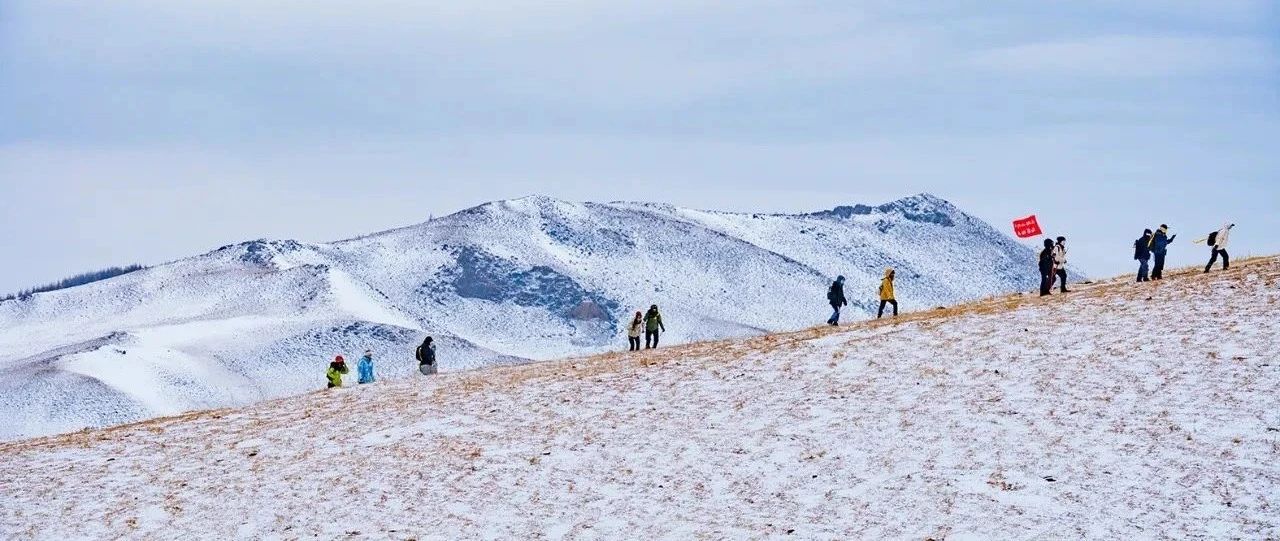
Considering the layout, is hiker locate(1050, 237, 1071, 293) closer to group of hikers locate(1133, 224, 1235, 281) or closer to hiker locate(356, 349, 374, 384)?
group of hikers locate(1133, 224, 1235, 281)

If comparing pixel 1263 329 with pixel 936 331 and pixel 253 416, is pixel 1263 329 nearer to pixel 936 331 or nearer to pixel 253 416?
pixel 936 331

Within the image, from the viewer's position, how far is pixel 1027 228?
5188 cm

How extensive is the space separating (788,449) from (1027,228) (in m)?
24.8

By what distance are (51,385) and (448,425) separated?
397ft

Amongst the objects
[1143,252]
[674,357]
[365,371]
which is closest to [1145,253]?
[1143,252]

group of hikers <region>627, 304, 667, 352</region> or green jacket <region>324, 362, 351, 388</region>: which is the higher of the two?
group of hikers <region>627, 304, 667, 352</region>

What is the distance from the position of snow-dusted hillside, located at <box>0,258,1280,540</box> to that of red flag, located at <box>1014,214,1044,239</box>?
11268 mm

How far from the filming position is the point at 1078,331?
35.8 metres

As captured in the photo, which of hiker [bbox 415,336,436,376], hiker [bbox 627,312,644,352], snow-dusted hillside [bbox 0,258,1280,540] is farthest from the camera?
hiker [bbox 627,312,644,352]

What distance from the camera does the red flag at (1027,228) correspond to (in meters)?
51.5

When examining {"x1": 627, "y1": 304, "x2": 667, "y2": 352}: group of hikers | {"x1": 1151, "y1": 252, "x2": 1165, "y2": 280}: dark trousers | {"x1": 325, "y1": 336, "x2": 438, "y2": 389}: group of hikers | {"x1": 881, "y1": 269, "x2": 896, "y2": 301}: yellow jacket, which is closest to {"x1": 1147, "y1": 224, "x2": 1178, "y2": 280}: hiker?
{"x1": 1151, "y1": 252, "x2": 1165, "y2": 280}: dark trousers

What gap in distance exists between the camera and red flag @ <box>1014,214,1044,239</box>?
51469 mm

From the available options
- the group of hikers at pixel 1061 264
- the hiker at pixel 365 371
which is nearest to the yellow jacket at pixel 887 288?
the group of hikers at pixel 1061 264

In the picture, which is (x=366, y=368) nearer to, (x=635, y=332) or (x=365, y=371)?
(x=365, y=371)
